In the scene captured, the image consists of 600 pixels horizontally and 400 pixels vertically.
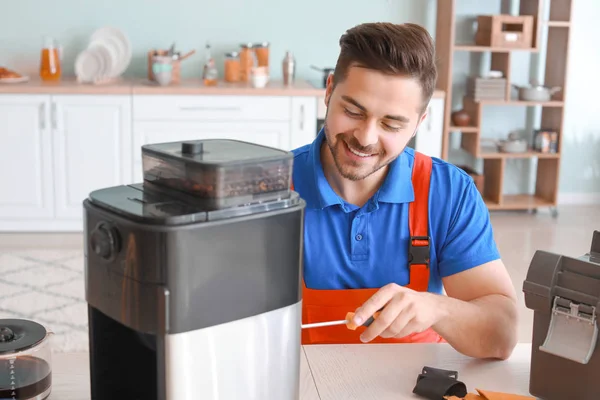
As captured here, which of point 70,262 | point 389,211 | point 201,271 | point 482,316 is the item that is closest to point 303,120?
point 70,262

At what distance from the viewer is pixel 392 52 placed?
5.05ft

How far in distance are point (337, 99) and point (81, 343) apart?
6.03 feet

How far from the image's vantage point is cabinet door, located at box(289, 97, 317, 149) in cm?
437

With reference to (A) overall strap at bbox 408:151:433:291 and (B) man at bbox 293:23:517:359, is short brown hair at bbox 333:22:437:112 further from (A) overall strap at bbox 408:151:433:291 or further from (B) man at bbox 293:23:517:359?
(A) overall strap at bbox 408:151:433:291

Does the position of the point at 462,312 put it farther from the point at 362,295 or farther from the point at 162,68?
the point at 162,68

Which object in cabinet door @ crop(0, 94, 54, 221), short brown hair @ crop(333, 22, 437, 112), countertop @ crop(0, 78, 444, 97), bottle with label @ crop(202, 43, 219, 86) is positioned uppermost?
short brown hair @ crop(333, 22, 437, 112)

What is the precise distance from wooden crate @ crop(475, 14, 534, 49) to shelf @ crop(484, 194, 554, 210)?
37.2 inches

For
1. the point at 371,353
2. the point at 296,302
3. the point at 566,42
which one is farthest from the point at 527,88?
the point at 296,302

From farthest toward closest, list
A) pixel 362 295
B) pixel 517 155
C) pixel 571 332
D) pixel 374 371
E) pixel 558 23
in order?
1. pixel 517 155
2. pixel 558 23
3. pixel 362 295
4. pixel 374 371
5. pixel 571 332

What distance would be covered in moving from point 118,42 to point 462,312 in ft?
11.5

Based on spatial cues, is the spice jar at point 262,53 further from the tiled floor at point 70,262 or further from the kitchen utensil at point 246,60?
the tiled floor at point 70,262

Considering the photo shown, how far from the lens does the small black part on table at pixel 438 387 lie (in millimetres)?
1290

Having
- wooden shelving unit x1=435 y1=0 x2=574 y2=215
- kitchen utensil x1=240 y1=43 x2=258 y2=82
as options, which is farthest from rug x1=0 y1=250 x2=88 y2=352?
wooden shelving unit x1=435 y1=0 x2=574 y2=215

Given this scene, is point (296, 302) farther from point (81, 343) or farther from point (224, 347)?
point (81, 343)
